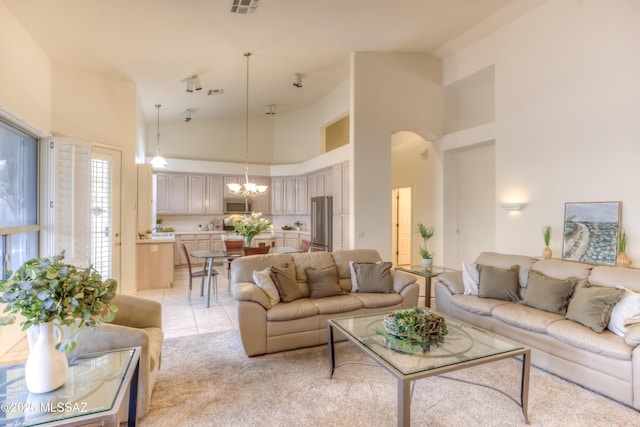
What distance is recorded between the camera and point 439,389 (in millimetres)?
2689

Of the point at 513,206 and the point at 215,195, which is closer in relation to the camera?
the point at 513,206

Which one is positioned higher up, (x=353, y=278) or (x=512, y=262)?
(x=512, y=262)

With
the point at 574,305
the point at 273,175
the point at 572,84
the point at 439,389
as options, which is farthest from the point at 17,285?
the point at 273,175

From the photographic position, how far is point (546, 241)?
4555mm

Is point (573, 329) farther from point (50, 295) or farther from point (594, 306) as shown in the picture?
point (50, 295)

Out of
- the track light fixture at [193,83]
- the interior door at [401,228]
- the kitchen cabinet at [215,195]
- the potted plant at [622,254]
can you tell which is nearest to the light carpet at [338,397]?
the potted plant at [622,254]

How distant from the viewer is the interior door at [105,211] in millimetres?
4936

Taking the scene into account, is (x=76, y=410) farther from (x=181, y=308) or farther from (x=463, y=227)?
(x=463, y=227)

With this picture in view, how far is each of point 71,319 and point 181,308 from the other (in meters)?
3.42

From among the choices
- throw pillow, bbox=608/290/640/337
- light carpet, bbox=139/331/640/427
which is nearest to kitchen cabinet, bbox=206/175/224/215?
light carpet, bbox=139/331/640/427

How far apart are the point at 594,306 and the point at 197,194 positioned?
8.08m

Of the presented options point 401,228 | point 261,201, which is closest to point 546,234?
point 401,228

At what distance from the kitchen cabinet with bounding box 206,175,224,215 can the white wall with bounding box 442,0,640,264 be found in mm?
6161

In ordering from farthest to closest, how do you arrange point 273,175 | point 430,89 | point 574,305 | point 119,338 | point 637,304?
point 273,175 → point 430,89 → point 574,305 → point 637,304 → point 119,338
